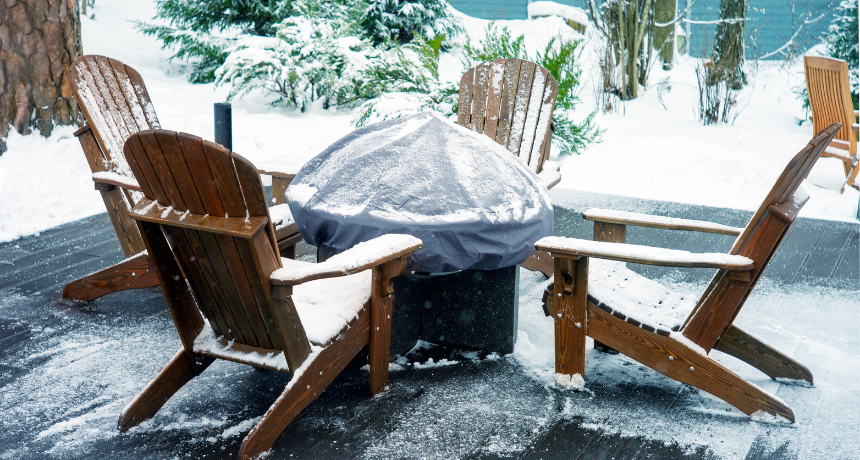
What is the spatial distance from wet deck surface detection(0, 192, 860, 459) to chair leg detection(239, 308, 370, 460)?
89mm

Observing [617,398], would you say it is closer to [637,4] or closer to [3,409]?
[3,409]

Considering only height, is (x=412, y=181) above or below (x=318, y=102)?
above

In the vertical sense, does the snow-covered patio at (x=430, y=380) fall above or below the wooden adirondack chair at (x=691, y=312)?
below

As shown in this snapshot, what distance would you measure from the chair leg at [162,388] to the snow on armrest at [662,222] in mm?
1577

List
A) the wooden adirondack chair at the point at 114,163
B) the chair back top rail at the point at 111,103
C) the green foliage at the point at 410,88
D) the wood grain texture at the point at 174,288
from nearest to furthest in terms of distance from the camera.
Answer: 1. the wood grain texture at the point at 174,288
2. the wooden adirondack chair at the point at 114,163
3. the chair back top rail at the point at 111,103
4. the green foliage at the point at 410,88

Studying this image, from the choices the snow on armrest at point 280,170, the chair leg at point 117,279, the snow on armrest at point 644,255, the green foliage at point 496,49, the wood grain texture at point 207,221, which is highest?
the wood grain texture at point 207,221

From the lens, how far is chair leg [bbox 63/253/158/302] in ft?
9.70

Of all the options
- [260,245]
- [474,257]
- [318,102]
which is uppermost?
[260,245]

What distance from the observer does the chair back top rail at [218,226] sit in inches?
64.2

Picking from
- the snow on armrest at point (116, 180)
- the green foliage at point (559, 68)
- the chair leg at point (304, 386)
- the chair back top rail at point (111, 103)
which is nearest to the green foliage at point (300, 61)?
the green foliage at point (559, 68)

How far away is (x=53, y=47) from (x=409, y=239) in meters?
4.27

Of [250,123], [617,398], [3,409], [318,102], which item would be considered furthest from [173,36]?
[617,398]

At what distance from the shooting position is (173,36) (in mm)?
8469

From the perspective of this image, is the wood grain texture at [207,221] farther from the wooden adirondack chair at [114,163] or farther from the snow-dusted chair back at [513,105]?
the snow-dusted chair back at [513,105]
